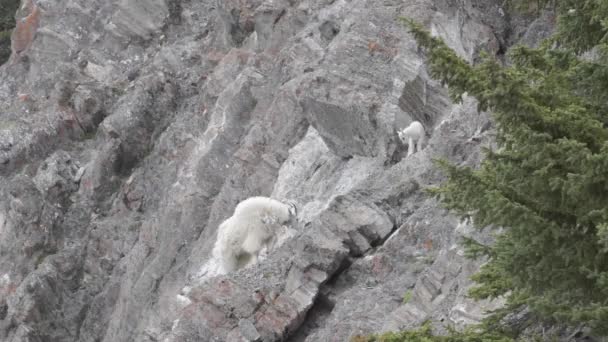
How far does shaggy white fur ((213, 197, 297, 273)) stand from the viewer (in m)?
17.0

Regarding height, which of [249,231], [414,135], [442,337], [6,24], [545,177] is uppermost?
[545,177]

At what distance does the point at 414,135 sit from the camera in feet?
58.8

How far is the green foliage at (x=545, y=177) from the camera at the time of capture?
7301mm

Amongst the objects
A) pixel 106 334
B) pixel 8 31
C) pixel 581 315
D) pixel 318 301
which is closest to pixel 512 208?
pixel 581 315

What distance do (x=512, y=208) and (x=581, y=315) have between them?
38.5 inches

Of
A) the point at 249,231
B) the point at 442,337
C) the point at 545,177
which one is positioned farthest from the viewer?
the point at 249,231

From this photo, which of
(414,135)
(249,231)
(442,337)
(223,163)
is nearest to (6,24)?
(223,163)

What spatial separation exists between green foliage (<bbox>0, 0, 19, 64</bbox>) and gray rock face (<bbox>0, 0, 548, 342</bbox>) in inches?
143

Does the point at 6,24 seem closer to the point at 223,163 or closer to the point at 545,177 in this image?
the point at 223,163

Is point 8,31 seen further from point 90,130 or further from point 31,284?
point 31,284

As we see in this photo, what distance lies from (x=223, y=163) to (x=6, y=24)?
20.5 meters

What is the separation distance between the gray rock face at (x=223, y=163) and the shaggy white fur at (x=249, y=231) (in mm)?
402

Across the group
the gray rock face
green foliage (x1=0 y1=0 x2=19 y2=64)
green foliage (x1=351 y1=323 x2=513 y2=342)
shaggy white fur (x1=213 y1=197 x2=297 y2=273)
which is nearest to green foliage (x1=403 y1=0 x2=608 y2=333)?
green foliage (x1=351 y1=323 x2=513 y2=342)

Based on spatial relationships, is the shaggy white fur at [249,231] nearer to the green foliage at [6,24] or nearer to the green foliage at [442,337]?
the green foliage at [442,337]
